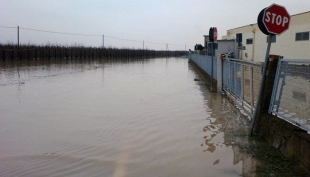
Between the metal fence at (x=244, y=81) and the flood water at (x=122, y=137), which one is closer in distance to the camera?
the flood water at (x=122, y=137)

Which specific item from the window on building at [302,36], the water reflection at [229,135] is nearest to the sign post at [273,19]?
the water reflection at [229,135]

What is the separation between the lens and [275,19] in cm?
498

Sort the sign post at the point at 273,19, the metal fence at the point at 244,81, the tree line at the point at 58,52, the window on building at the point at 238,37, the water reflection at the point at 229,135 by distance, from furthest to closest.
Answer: the window on building at the point at 238,37 → the tree line at the point at 58,52 → the metal fence at the point at 244,81 → the sign post at the point at 273,19 → the water reflection at the point at 229,135

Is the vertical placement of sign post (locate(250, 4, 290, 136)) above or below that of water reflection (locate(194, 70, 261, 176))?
above

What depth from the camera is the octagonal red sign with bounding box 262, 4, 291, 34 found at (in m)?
4.86

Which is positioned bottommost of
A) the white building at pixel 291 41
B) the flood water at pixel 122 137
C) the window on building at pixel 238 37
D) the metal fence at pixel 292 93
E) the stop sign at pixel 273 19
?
the flood water at pixel 122 137

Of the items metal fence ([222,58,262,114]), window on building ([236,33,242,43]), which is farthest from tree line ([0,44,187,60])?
metal fence ([222,58,262,114])

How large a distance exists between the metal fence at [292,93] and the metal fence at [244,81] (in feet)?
4.24

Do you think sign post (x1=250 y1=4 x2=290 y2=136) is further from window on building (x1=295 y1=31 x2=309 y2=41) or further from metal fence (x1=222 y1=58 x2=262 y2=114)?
window on building (x1=295 y1=31 x2=309 y2=41)

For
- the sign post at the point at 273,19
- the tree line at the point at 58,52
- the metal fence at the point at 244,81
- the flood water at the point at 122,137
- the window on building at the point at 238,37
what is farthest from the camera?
the window on building at the point at 238,37

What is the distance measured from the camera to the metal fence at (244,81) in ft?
22.9

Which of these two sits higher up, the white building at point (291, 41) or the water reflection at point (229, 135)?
the white building at point (291, 41)

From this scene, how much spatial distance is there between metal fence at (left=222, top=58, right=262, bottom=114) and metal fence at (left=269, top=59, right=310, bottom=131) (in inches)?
50.9

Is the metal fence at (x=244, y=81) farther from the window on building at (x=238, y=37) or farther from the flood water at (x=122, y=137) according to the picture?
the window on building at (x=238, y=37)
